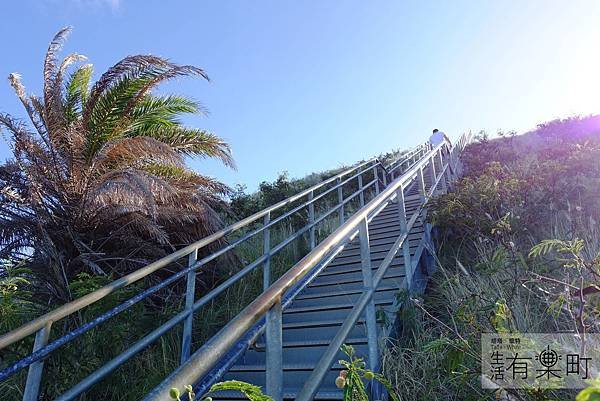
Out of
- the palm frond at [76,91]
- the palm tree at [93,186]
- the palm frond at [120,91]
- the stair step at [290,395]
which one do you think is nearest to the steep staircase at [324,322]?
the stair step at [290,395]

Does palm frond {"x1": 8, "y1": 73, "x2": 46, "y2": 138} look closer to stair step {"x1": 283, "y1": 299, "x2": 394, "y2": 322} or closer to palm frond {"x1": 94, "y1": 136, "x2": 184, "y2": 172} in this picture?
palm frond {"x1": 94, "y1": 136, "x2": 184, "y2": 172}

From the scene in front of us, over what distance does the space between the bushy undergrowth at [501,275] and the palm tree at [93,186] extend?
3256 mm

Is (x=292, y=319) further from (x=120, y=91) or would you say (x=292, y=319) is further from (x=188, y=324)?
(x=120, y=91)

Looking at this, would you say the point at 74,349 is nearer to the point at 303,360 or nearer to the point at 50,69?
the point at 303,360

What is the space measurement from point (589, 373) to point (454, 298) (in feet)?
6.14

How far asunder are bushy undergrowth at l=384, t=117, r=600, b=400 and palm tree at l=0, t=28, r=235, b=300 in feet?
10.7

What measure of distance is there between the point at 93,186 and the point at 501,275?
4593 mm

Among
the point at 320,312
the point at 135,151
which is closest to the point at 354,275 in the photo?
the point at 320,312

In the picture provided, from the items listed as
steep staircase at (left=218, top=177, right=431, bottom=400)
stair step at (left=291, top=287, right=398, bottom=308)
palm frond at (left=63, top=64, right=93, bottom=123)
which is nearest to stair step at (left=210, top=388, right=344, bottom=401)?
steep staircase at (left=218, top=177, right=431, bottom=400)

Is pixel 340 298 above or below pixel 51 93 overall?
below

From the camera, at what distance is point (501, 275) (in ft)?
13.2

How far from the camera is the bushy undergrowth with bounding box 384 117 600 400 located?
234 centimetres

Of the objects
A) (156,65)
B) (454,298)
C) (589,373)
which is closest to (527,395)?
(589,373)

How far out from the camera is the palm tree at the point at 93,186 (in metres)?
5.37
